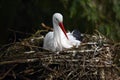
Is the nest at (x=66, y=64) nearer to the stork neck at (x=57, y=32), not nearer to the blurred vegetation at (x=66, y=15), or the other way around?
the stork neck at (x=57, y=32)

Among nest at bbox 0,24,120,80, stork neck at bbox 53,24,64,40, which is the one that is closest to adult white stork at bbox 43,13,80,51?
stork neck at bbox 53,24,64,40

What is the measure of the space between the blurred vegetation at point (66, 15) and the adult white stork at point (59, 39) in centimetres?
95

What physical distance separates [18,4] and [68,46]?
7.09 ft

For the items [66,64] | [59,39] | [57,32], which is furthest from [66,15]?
[66,64]

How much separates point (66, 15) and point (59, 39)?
1.68 metres

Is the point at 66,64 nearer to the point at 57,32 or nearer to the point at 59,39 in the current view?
the point at 59,39

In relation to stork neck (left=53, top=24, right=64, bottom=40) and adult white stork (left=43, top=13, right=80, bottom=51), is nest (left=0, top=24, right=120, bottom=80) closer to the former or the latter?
adult white stork (left=43, top=13, right=80, bottom=51)

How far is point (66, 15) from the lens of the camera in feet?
38.1

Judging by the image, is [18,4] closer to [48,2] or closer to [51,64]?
[48,2]

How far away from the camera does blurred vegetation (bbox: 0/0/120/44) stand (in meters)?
11.4

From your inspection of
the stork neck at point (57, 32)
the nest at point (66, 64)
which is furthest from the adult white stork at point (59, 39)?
the nest at point (66, 64)

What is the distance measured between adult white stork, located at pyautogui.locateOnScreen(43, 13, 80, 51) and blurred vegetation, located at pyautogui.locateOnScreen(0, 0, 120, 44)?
95 cm

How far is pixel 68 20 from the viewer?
11.5 m

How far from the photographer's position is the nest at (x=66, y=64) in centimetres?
921
